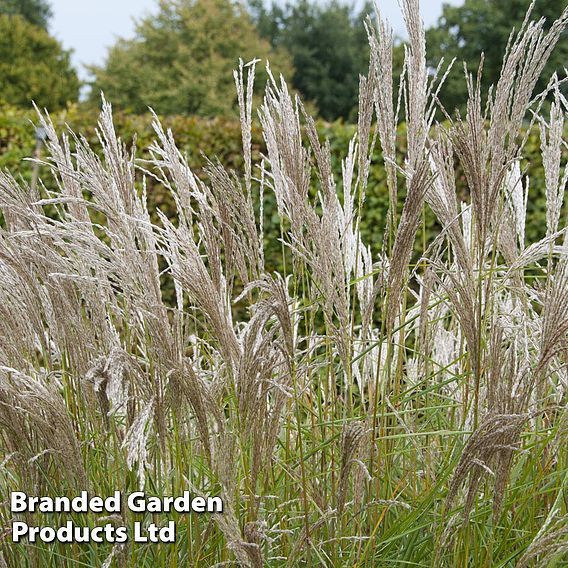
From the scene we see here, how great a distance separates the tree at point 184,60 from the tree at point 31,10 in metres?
9.44

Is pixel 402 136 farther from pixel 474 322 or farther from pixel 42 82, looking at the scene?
pixel 42 82

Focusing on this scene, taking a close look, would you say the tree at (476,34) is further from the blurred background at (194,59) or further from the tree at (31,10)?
the tree at (31,10)

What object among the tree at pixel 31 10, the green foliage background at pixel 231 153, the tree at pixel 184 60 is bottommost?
the green foliage background at pixel 231 153

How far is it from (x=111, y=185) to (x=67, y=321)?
14.4 inches

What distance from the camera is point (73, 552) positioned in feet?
5.60

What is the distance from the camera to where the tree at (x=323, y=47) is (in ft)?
105

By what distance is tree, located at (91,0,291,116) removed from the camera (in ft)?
79.9

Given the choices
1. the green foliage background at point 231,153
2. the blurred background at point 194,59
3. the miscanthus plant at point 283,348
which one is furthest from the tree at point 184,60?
the miscanthus plant at point 283,348

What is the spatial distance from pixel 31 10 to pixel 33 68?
12.9 m

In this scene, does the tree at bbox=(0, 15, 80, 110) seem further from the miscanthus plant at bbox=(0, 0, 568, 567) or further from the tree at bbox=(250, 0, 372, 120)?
the miscanthus plant at bbox=(0, 0, 568, 567)

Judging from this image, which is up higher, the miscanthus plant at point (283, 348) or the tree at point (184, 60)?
the tree at point (184, 60)

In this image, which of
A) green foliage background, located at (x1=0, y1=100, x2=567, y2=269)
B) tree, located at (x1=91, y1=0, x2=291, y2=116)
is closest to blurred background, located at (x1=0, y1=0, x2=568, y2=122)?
tree, located at (x1=91, y1=0, x2=291, y2=116)

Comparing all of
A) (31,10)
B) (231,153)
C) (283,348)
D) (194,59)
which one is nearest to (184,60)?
(194,59)

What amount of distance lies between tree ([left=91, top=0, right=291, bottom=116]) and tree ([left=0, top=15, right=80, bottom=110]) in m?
1.33
